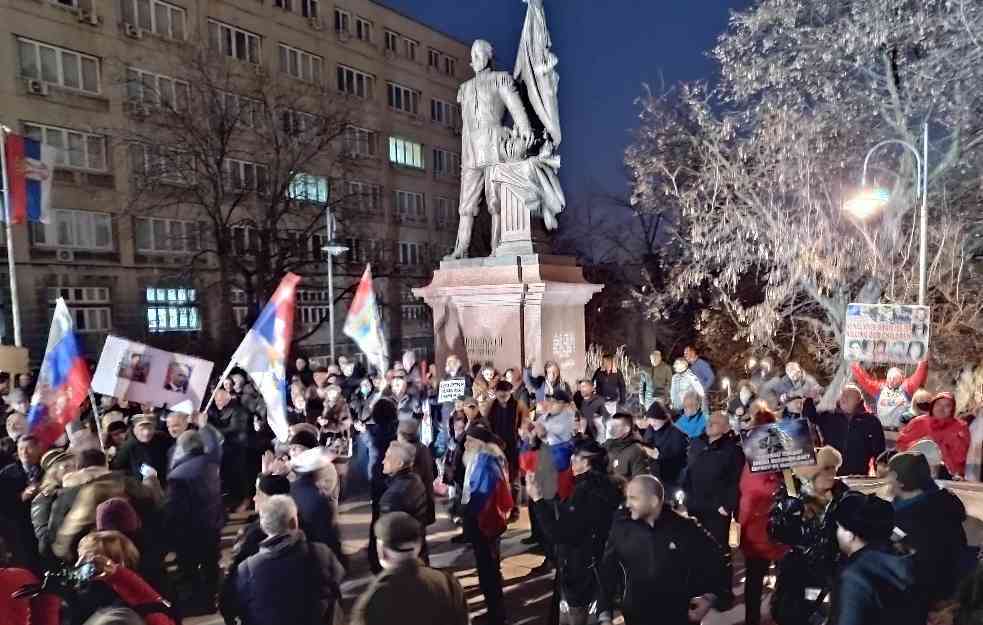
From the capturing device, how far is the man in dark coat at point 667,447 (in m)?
6.44

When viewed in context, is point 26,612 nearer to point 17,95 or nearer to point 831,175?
point 831,175

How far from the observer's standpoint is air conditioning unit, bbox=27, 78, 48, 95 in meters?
24.5

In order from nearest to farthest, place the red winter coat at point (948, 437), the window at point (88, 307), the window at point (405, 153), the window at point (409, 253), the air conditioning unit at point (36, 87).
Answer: the red winter coat at point (948, 437) → the air conditioning unit at point (36, 87) → the window at point (88, 307) → the window at point (405, 153) → the window at point (409, 253)

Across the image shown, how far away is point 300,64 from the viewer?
36062mm

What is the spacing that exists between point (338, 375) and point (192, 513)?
6.77 m

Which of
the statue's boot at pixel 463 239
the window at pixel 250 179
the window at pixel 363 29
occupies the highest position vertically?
the window at pixel 363 29

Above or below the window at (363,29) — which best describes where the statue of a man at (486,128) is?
below

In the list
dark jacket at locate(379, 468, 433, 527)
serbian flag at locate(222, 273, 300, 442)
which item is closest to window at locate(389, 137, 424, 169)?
serbian flag at locate(222, 273, 300, 442)

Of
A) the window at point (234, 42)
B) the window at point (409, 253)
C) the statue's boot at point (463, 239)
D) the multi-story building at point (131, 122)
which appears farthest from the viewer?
the window at point (409, 253)

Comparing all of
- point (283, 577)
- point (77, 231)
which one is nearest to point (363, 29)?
point (77, 231)

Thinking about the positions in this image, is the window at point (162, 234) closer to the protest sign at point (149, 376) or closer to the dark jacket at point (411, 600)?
the protest sign at point (149, 376)

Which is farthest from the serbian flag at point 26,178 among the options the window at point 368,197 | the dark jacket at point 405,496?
the window at point 368,197

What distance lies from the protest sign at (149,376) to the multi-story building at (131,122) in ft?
55.4

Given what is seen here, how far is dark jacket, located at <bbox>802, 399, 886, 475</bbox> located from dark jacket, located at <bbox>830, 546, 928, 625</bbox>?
3.64 meters
